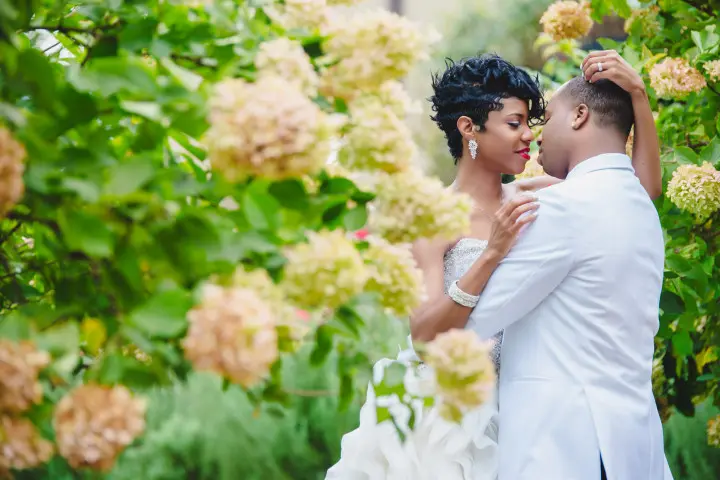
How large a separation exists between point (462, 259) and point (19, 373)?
183cm

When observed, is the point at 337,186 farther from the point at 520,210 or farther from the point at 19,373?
the point at 520,210

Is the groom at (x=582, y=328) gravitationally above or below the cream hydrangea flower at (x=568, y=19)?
below

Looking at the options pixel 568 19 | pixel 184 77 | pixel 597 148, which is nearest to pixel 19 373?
pixel 184 77

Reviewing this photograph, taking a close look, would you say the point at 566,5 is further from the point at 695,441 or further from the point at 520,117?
the point at 695,441

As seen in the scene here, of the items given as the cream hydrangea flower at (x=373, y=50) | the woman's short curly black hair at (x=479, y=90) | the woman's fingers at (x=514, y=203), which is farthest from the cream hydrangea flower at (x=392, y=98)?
the woman's short curly black hair at (x=479, y=90)

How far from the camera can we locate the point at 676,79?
279cm

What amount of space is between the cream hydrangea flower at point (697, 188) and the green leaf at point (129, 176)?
207 centimetres

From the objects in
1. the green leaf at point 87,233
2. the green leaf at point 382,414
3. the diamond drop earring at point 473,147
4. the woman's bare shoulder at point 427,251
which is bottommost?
the woman's bare shoulder at point 427,251

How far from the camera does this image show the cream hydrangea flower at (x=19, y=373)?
905 millimetres

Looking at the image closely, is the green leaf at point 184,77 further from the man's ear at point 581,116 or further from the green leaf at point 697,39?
the green leaf at point 697,39

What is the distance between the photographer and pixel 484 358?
1.18 meters

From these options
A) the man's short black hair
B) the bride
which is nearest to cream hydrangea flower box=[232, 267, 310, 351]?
the bride

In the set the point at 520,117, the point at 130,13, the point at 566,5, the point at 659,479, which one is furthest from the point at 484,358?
the point at 566,5

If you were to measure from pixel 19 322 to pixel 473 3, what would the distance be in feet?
33.7
